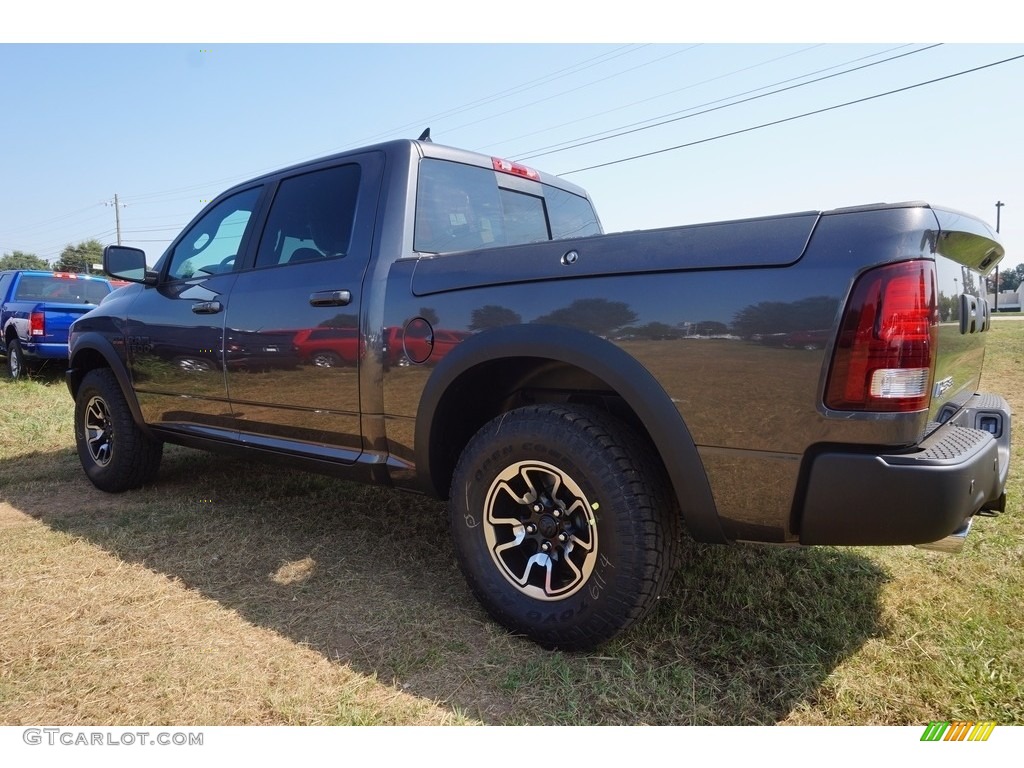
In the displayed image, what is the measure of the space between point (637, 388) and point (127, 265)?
3384 mm

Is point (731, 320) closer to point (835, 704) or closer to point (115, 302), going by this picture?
point (835, 704)

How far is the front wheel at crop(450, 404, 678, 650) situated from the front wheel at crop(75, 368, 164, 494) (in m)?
2.81

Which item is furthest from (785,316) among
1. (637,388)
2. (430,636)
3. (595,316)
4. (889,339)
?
(430,636)

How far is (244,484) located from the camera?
467 cm

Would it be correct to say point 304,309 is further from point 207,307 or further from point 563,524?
point 563,524

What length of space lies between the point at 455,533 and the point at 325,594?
75 cm

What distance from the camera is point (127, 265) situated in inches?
159

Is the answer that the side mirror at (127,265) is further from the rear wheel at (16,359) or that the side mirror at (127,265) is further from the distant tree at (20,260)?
the distant tree at (20,260)

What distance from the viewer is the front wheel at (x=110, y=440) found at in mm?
4312

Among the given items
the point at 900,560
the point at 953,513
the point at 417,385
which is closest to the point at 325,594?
the point at 417,385

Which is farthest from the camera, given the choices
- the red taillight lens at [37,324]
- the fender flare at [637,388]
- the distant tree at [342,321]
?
the red taillight lens at [37,324]

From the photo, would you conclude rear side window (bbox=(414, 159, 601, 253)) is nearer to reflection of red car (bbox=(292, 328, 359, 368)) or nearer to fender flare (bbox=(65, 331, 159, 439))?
reflection of red car (bbox=(292, 328, 359, 368))

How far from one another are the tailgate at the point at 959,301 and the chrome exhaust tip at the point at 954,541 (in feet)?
1.01

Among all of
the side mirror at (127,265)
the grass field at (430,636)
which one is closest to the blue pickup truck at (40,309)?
the side mirror at (127,265)
